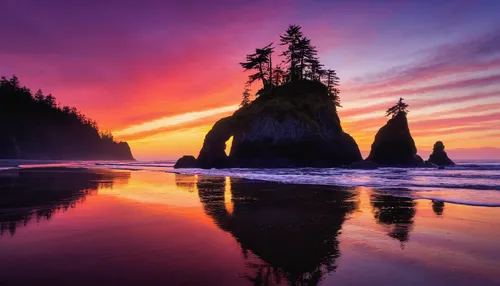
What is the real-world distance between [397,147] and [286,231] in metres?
53.3

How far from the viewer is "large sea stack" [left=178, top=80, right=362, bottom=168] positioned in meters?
48.9

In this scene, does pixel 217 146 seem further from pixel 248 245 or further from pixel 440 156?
pixel 248 245

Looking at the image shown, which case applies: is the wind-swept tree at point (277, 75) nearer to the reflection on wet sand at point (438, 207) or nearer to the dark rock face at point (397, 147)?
the dark rock face at point (397, 147)

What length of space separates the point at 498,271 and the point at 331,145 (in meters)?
46.1

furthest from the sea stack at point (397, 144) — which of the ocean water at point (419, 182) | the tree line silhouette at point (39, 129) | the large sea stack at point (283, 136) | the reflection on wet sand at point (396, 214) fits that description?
the tree line silhouette at point (39, 129)

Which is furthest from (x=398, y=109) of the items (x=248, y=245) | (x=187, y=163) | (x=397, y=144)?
(x=248, y=245)

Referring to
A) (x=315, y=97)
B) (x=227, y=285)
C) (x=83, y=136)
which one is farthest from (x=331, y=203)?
(x=83, y=136)

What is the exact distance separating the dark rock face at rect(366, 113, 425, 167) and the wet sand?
4637cm

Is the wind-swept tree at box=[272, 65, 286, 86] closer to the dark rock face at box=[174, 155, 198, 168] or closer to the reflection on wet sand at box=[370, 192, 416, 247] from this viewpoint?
the dark rock face at box=[174, 155, 198, 168]

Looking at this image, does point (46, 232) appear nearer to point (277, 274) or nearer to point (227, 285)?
point (227, 285)

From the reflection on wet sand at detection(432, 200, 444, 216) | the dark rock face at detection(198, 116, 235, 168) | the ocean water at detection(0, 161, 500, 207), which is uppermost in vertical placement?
the dark rock face at detection(198, 116, 235, 168)

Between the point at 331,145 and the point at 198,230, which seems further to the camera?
the point at 331,145

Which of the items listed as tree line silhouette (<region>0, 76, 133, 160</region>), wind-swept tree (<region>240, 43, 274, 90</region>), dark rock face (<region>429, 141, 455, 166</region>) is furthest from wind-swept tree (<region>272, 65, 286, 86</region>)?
tree line silhouette (<region>0, 76, 133, 160</region>)

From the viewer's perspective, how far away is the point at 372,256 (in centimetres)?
566
